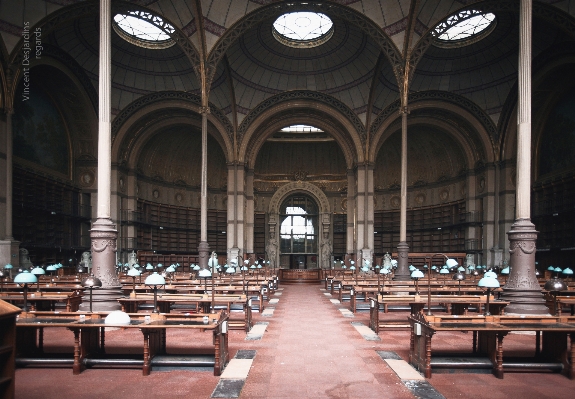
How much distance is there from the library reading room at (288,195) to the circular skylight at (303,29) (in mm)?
140

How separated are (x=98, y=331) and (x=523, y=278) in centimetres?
937

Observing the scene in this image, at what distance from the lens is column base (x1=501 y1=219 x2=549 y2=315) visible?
35.7 ft

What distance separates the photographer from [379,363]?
7.75 metres

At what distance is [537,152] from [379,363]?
23.3 metres

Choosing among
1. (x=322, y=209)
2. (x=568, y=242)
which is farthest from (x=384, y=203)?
(x=568, y=242)

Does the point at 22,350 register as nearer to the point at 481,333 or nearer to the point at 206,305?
the point at 206,305

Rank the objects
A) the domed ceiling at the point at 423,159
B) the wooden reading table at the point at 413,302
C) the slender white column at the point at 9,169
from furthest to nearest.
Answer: the domed ceiling at the point at 423,159, the slender white column at the point at 9,169, the wooden reading table at the point at 413,302

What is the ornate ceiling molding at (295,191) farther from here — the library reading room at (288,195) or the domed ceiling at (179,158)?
the domed ceiling at (179,158)

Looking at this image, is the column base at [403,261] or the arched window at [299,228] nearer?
the column base at [403,261]

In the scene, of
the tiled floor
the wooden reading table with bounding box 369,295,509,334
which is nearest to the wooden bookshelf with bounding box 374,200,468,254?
the wooden reading table with bounding box 369,295,509,334

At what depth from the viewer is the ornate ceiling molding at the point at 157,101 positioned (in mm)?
29178

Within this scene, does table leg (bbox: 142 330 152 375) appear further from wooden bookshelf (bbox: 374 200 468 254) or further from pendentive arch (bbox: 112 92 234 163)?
wooden bookshelf (bbox: 374 200 468 254)

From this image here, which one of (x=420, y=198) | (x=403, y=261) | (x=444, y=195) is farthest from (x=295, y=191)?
(x=403, y=261)

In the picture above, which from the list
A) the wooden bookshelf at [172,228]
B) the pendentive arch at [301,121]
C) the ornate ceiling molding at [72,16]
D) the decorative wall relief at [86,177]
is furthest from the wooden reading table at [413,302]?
the wooden bookshelf at [172,228]
